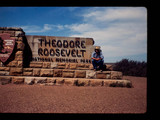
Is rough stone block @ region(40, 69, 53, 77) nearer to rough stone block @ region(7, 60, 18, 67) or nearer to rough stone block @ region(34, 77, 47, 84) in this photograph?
rough stone block @ region(34, 77, 47, 84)

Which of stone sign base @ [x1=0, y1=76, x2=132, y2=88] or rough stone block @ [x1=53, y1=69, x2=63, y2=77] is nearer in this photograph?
stone sign base @ [x1=0, y1=76, x2=132, y2=88]

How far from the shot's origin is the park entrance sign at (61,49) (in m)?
6.55

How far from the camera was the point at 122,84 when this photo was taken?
529 cm

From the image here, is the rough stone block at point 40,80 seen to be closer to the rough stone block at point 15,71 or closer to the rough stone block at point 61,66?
the rough stone block at point 15,71

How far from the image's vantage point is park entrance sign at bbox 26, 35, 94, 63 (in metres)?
6.55

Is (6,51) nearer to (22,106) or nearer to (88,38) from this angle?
(22,106)

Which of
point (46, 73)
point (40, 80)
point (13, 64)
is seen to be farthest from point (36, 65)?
point (40, 80)

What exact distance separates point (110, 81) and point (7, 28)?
6037mm

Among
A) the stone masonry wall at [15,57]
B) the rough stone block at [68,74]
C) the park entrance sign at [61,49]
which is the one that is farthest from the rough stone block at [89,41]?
the stone masonry wall at [15,57]

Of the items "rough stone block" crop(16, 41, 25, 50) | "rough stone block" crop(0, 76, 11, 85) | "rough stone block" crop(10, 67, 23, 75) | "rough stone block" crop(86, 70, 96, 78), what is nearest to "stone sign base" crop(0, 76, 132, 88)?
"rough stone block" crop(0, 76, 11, 85)

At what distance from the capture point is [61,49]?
663 cm

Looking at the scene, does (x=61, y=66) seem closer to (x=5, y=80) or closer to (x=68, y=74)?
(x=68, y=74)
